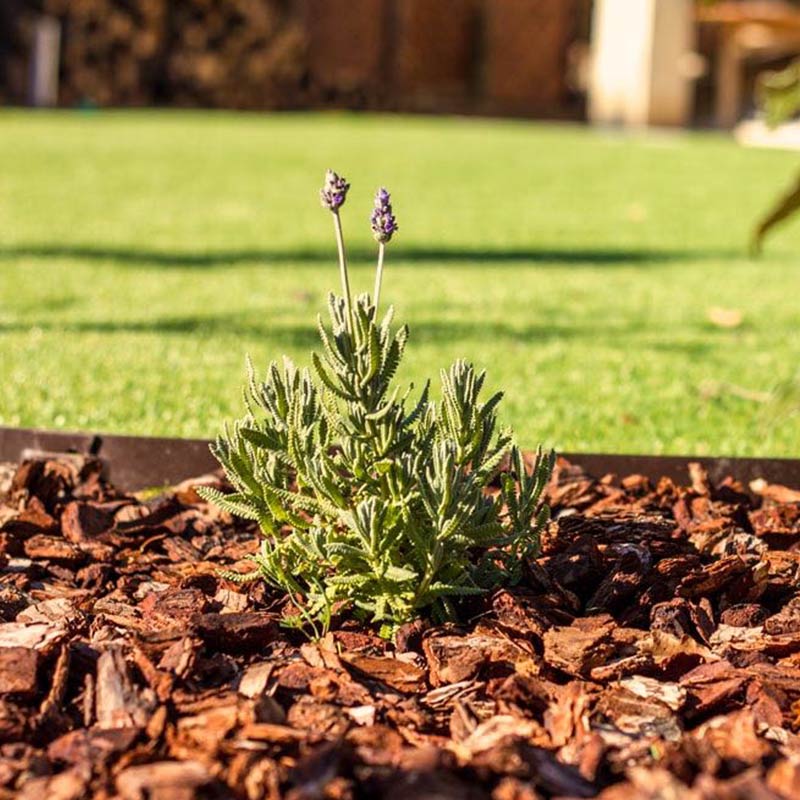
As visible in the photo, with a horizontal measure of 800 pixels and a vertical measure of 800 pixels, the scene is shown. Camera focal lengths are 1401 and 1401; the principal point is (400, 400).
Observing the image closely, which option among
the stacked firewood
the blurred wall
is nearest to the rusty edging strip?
the blurred wall

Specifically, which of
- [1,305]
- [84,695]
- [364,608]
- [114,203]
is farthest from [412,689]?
[114,203]

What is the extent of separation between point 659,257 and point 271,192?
3385mm

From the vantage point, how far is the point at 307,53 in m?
19.8

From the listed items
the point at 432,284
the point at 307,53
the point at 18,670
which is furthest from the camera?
the point at 307,53

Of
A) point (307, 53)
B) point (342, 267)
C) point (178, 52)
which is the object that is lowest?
point (342, 267)

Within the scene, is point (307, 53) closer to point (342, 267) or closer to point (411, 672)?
point (342, 267)

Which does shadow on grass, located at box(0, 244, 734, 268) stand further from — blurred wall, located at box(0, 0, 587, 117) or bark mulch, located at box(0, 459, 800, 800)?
blurred wall, located at box(0, 0, 587, 117)

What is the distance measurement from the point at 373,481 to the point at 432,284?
3.85m

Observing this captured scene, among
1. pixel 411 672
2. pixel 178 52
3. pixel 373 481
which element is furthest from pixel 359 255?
pixel 178 52

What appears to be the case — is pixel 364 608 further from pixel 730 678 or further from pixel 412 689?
pixel 730 678

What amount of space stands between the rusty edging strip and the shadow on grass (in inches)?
131

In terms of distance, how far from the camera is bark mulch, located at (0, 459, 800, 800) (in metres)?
1.61

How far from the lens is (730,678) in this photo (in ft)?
6.38

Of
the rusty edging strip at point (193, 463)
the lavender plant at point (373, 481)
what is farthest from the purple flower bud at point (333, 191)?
Result: the rusty edging strip at point (193, 463)
